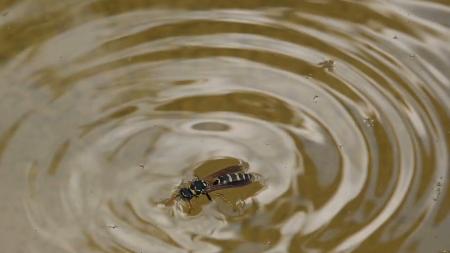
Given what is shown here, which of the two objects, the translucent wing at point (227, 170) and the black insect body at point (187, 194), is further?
the translucent wing at point (227, 170)

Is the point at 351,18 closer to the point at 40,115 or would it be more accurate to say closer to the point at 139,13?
the point at 139,13

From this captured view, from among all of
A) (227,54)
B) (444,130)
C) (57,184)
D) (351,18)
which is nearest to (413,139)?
(444,130)

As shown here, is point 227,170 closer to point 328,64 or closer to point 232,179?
point 232,179

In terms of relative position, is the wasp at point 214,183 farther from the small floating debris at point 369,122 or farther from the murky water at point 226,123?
the small floating debris at point 369,122

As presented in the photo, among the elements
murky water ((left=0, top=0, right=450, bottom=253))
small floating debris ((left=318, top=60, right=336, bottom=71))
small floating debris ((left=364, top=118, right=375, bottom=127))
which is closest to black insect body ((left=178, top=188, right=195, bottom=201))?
murky water ((left=0, top=0, right=450, bottom=253))

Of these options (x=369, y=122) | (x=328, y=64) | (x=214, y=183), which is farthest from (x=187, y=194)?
(x=328, y=64)

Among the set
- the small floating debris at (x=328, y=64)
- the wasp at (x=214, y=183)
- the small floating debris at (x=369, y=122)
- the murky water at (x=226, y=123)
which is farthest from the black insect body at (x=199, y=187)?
the small floating debris at (x=328, y=64)

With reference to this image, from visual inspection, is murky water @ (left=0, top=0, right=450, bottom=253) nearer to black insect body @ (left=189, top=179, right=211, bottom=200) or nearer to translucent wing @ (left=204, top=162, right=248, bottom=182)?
translucent wing @ (left=204, top=162, right=248, bottom=182)
